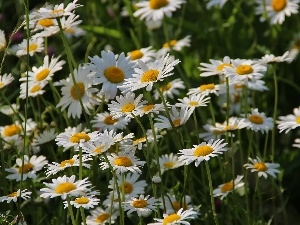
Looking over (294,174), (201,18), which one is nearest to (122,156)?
(294,174)

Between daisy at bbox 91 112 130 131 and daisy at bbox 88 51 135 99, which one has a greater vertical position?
daisy at bbox 88 51 135 99

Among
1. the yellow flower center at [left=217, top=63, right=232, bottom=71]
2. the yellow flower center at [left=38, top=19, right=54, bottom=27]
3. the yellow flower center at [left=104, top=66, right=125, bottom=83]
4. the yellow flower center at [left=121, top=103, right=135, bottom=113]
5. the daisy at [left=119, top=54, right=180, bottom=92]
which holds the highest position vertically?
the yellow flower center at [left=38, top=19, right=54, bottom=27]

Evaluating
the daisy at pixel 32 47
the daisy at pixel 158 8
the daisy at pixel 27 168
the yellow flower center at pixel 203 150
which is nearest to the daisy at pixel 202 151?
the yellow flower center at pixel 203 150

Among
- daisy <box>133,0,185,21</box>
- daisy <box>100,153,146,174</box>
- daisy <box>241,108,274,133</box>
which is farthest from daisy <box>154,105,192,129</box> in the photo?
daisy <box>133,0,185,21</box>

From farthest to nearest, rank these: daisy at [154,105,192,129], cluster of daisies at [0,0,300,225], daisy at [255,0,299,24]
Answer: daisy at [255,0,299,24]
daisy at [154,105,192,129]
cluster of daisies at [0,0,300,225]

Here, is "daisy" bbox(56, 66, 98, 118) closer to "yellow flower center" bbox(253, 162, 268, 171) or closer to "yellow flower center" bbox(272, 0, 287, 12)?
"yellow flower center" bbox(253, 162, 268, 171)

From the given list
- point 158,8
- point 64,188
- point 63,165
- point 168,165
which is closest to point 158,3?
point 158,8

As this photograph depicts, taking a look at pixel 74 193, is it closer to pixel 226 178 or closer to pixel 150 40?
pixel 226 178
